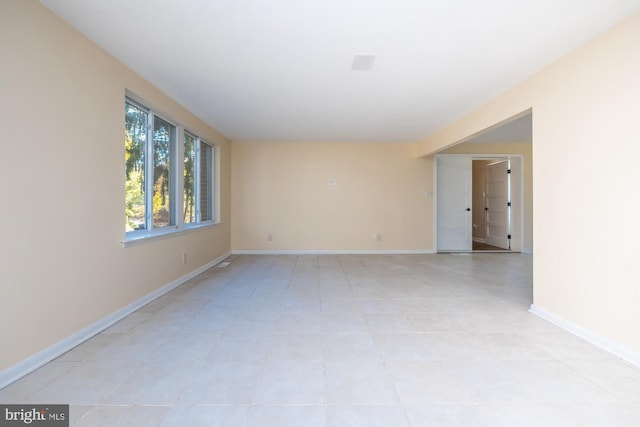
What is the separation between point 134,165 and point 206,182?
7.57 ft

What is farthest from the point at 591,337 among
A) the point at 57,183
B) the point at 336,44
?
the point at 57,183

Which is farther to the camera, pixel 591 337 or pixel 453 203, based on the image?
pixel 453 203

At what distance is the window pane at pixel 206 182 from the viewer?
17.6 ft

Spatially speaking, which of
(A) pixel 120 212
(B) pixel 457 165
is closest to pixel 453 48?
(A) pixel 120 212

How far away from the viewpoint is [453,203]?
22.7 ft

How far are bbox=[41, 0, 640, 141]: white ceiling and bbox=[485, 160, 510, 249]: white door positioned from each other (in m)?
3.96

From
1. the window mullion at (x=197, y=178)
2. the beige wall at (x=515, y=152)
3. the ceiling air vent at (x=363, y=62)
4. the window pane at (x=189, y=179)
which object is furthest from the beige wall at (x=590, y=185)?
the window mullion at (x=197, y=178)

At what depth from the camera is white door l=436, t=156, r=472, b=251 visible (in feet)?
22.7

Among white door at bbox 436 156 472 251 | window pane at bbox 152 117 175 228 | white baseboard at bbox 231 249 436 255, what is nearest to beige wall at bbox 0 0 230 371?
window pane at bbox 152 117 175 228

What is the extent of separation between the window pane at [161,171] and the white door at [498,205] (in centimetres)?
A: 686

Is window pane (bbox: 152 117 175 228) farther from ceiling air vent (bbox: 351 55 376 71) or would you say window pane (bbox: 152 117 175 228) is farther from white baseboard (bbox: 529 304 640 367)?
white baseboard (bbox: 529 304 640 367)

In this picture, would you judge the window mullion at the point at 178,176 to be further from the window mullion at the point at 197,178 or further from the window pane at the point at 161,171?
the window mullion at the point at 197,178

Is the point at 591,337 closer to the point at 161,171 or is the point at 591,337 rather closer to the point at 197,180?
the point at 161,171

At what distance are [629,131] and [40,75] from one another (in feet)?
12.9
